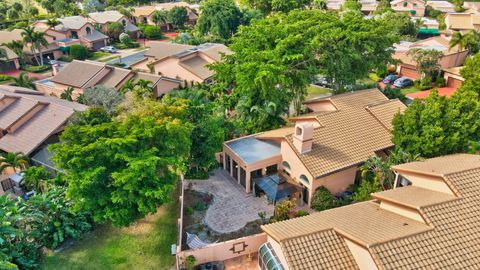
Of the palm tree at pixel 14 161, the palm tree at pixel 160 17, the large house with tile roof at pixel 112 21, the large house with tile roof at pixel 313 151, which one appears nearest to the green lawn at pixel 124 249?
the large house with tile roof at pixel 313 151

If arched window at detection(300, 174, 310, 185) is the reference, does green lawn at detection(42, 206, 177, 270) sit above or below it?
below

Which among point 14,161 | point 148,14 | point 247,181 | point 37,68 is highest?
point 148,14

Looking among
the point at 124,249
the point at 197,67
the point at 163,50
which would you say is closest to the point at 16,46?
the point at 163,50

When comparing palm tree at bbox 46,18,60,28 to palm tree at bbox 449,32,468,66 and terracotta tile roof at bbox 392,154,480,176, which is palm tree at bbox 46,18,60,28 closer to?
terracotta tile roof at bbox 392,154,480,176

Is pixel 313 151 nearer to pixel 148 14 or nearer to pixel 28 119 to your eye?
pixel 28 119

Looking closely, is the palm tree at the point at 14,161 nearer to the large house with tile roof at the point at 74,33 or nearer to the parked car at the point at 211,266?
the parked car at the point at 211,266

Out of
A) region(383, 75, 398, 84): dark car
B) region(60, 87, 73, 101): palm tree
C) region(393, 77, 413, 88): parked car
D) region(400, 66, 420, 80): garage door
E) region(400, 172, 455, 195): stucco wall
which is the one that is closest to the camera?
region(400, 172, 455, 195): stucco wall

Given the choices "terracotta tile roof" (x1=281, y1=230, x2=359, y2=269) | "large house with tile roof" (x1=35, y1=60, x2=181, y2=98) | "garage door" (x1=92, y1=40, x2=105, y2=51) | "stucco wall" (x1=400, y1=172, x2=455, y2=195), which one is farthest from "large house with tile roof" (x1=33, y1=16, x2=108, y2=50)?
"stucco wall" (x1=400, y1=172, x2=455, y2=195)
